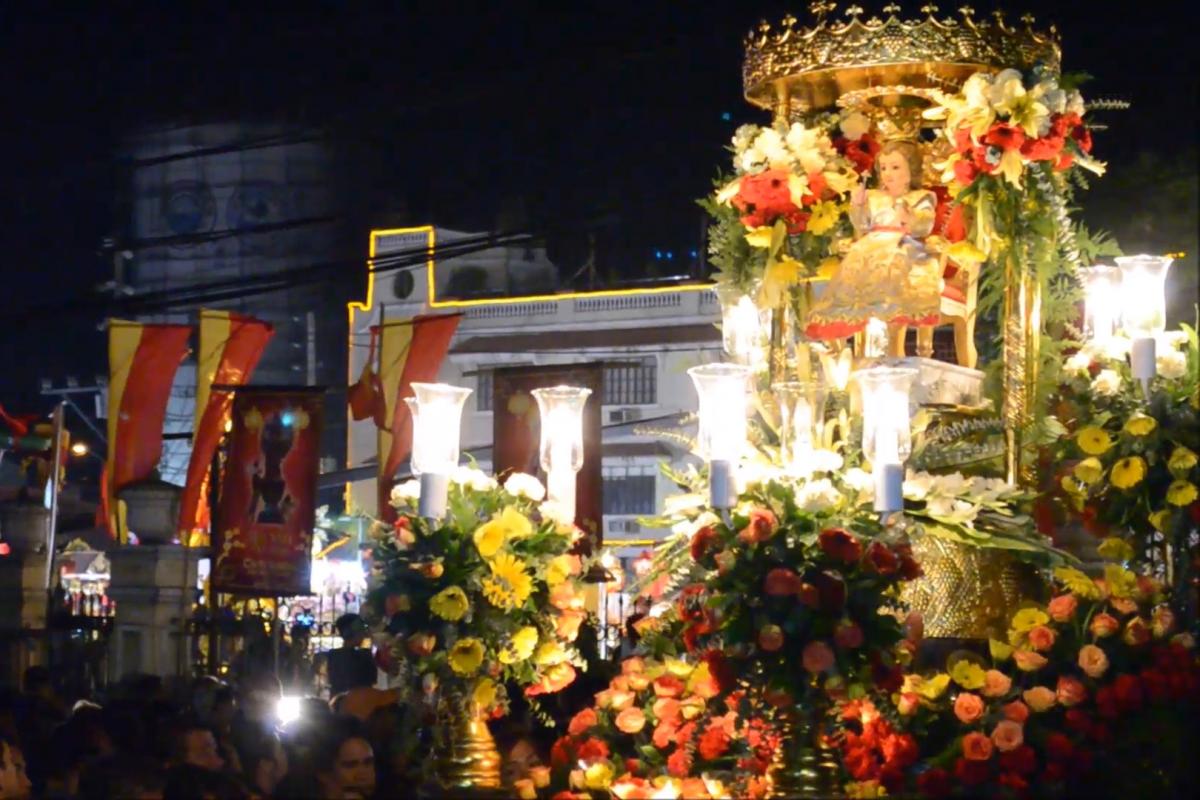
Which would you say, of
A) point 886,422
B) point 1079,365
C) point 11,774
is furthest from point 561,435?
point 11,774

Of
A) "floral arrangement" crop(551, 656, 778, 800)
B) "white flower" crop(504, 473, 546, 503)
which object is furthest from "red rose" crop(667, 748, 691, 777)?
"white flower" crop(504, 473, 546, 503)

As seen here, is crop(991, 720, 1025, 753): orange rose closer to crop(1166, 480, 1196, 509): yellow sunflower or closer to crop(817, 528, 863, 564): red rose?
crop(817, 528, 863, 564): red rose

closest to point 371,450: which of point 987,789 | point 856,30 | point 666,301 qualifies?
point 666,301

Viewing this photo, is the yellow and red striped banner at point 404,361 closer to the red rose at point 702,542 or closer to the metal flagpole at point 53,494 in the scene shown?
the metal flagpole at point 53,494

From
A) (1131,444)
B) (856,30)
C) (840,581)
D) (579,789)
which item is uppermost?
(856,30)

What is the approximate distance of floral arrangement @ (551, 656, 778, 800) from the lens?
10000 millimetres

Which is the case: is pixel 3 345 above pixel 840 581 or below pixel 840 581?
above

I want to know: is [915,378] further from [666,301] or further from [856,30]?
[666,301]

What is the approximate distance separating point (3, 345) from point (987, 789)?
3348 cm

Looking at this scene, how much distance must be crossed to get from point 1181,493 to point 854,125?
9.99ft

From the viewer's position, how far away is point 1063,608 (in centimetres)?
984

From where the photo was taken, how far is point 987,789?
30.2 feet

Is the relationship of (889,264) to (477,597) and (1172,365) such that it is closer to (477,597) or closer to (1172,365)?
(1172,365)

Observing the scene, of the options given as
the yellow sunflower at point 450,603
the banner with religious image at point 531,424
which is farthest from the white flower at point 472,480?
the banner with religious image at point 531,424
